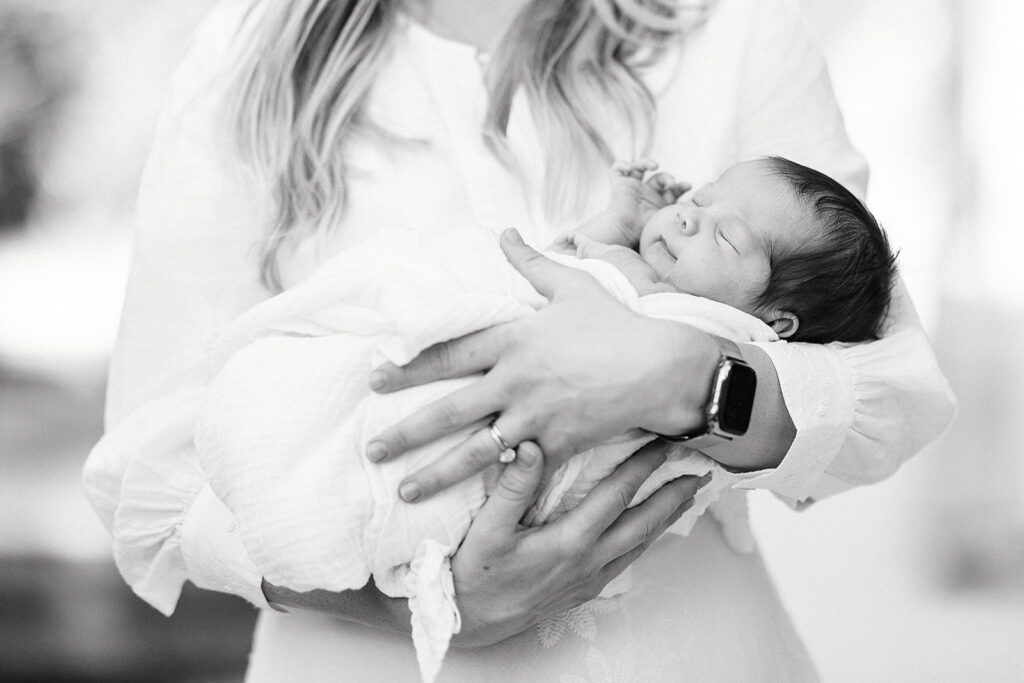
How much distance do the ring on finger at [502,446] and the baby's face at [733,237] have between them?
0.33 metres

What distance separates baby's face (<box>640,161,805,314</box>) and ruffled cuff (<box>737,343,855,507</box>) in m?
0.09

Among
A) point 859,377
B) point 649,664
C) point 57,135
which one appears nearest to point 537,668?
point 649,664

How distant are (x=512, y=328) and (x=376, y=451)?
19cm

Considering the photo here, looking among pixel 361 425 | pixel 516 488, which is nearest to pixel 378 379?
pixel 361 425

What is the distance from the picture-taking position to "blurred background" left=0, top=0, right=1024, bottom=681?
354cm

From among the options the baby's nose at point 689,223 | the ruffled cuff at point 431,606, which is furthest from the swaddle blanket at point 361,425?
the baby's nose at point 689,223

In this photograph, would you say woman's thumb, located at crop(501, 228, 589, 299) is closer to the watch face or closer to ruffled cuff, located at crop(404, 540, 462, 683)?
the watch face

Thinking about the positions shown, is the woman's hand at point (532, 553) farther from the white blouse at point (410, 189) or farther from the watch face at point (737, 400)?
the white blouse at point (410, 189)

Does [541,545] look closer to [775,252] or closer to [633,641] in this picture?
[633,641]

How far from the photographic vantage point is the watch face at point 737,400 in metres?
1.08

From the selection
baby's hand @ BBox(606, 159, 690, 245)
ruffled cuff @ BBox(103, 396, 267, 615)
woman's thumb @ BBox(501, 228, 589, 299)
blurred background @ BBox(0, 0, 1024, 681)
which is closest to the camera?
woman's thumb @ BBox(501, 228, 589, 299)

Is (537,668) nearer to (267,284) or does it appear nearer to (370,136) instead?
(267,284)

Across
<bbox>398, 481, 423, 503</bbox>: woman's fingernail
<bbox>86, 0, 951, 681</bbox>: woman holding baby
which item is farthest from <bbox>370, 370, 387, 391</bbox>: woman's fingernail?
<bbox>398, 481, 423, 503</bbox>: woman's fingernail

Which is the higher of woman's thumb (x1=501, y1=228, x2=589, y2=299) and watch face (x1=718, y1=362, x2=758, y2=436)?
woman's thumb (x1=501, y1=228, x2=589, y2=299)
